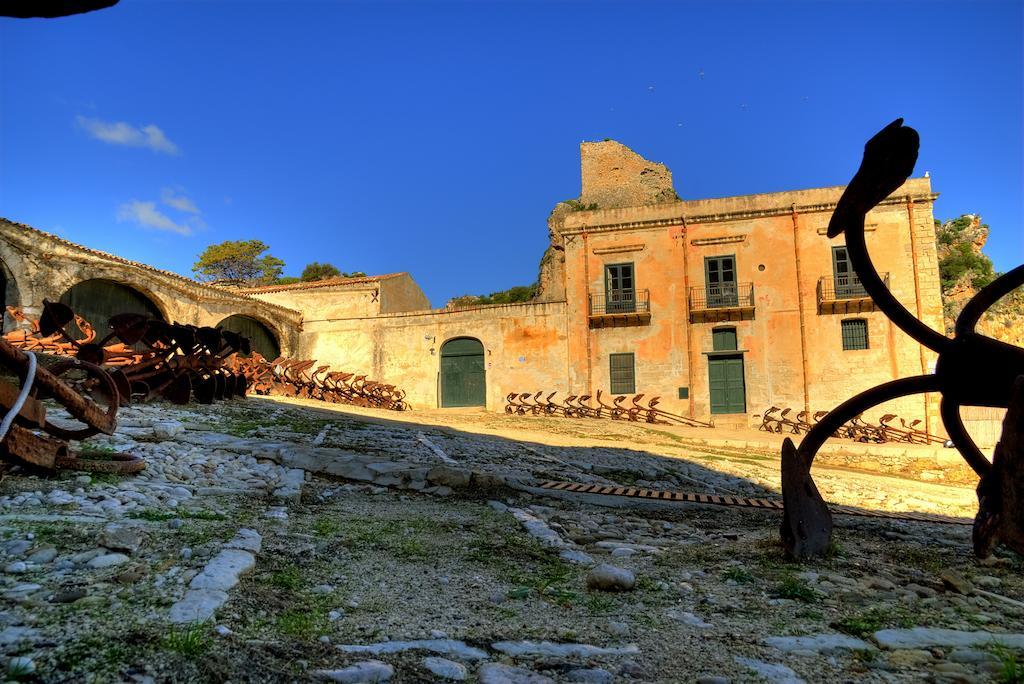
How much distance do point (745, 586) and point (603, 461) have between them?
5746 millimetres

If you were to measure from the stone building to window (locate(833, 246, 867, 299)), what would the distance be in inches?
2.0

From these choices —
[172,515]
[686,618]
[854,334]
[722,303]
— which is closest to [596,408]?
[722,303]

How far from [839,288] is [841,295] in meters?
0.24

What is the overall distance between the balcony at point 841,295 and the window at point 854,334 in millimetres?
380

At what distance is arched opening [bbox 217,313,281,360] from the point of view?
24000 mm

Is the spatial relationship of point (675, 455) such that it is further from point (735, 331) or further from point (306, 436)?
point (735, 331)

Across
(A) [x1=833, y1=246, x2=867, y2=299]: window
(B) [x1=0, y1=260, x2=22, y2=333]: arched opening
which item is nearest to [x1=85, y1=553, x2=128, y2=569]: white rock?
(B) [x1=0, y1=260, x2=22, y2=333]: arched opening

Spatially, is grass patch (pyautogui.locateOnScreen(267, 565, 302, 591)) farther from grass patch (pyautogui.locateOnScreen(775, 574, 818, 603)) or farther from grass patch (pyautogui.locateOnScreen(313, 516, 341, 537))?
grass patch (pyautogui.locateOnScreen(775, 574, 818, 603))

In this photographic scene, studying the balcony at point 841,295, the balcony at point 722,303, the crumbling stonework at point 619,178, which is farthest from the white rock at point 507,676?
the crumbling stonework at point 619,178

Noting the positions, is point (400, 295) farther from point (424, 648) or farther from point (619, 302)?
point (424, 648)

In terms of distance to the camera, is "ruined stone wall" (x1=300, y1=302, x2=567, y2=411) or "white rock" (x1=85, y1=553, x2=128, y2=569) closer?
"white rock" (x1=85, y1=553, x2=128, y2=569)

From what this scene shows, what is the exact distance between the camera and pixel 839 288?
67.6 feet

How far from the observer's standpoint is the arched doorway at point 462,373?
75.7ft

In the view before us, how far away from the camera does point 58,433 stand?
3801 mm
